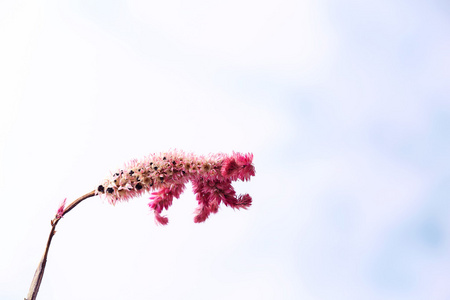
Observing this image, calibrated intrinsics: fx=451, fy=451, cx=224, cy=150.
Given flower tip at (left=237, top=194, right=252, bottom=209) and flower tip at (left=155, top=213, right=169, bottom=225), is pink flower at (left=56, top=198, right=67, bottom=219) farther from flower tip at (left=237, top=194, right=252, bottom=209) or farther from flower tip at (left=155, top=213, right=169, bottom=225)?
flower tip at (left=237, top=194, right=252, bottom=209)

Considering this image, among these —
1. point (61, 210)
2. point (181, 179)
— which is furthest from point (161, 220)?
point (61, 210)

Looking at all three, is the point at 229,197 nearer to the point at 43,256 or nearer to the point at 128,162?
the point at 128,162

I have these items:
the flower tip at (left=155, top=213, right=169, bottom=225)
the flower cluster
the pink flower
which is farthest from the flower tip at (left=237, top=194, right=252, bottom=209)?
the pink flower

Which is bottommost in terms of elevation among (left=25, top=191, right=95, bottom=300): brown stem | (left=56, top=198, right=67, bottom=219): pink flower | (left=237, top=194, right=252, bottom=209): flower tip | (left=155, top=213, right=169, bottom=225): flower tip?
(left=25, top=191, right=95, bottom=300): brown stem

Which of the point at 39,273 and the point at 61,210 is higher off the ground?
the point at 61,210

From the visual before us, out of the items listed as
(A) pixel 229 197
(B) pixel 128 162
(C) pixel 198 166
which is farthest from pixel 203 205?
(B) pixel 128 162

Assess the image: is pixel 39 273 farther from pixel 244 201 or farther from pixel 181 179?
pixel 244 201

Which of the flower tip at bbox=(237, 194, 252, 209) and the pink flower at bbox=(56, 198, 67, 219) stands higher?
the flower tip at bbox=(237, 194, 252, 209)

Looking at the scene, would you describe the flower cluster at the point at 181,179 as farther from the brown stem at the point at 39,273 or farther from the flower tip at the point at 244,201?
the brown stem at the point at 39,273
